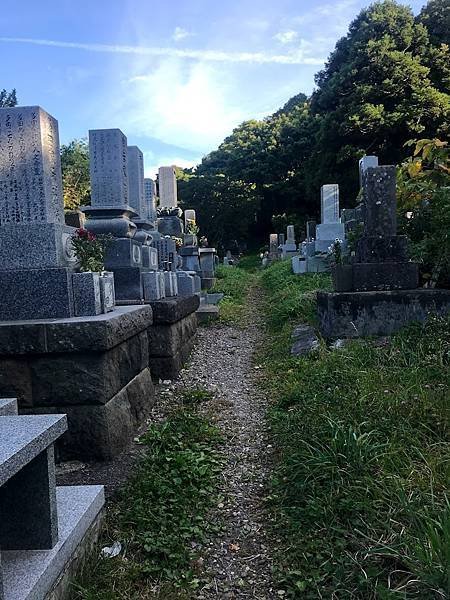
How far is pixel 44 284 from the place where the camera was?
3271mm

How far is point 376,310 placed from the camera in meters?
4.87

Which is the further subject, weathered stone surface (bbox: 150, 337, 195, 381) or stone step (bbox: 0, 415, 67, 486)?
weathered stone surface (bbox: 150, 337, 195, 381)

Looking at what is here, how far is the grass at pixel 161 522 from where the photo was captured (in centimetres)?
184

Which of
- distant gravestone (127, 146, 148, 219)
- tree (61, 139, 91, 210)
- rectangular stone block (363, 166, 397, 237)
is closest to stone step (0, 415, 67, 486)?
rectangular stone block (363, 166, 397, 237)

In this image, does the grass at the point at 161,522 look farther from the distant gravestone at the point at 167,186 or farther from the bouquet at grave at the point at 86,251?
the distant gravestone at the point at 167,186

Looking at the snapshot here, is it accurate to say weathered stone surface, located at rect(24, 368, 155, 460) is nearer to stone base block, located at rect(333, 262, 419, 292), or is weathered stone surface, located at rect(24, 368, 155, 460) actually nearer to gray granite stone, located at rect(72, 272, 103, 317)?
gray granite stone, located at rect(72, 272, 103, 317)

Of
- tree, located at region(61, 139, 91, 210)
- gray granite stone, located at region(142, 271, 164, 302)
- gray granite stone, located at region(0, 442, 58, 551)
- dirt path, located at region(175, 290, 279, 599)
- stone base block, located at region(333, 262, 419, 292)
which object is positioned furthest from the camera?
tree, located at region(61, 139, 91, 210)

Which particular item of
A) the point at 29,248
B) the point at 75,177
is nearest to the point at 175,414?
the point at 29,248

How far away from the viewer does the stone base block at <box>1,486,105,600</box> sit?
1515 mm

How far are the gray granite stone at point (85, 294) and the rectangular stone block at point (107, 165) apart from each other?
2322 mm

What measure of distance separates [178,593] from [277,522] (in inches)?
24.9

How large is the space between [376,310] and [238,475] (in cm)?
269

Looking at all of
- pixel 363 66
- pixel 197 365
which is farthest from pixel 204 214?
pixel 197 365

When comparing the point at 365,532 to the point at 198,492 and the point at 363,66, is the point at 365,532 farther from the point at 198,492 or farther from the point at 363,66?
the point at 363,66
